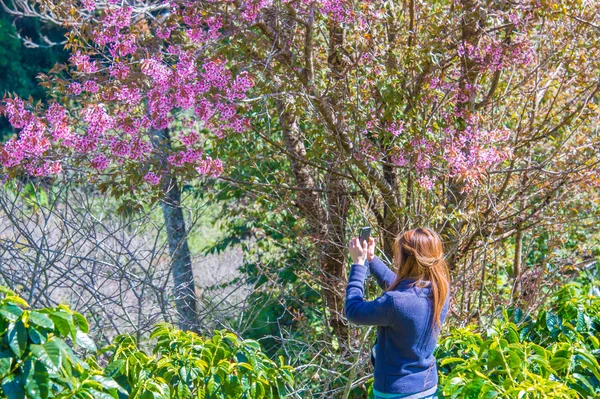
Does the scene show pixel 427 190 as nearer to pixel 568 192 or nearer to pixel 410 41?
pixel 410 41

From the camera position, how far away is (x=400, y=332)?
103 inches

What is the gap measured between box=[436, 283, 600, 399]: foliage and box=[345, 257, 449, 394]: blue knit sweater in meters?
0.12

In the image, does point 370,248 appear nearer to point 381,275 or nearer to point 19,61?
point 381,275

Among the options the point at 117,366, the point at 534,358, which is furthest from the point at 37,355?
the point at 534,358

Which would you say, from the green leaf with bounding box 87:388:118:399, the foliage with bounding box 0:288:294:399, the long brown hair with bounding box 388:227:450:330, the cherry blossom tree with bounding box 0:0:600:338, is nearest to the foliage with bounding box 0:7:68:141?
the cherry blossom tree with bounding box 0:0:600:338

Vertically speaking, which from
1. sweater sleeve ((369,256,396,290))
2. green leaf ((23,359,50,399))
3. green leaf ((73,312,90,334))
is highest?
green leaf ((73,312,90,334))

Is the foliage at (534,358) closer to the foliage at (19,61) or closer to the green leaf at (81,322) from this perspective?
the green leaf at (81,322)

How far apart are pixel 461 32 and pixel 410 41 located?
328 mm

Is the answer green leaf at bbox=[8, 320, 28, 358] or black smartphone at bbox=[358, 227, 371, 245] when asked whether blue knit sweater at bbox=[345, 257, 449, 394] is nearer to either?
black smartphone at bbox=[358, 227, 371, 245]

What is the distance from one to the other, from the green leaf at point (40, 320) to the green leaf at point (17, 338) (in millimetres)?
35

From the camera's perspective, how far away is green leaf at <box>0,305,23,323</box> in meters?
2.06

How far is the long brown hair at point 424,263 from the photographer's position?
2.67 meters

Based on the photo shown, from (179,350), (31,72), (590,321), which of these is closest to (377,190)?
(590,321)

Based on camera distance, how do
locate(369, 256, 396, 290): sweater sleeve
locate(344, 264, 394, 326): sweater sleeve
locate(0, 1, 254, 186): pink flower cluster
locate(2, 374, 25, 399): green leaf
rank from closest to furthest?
locate(2, 374, 25, 399): green leaf → locate(344, 264, 394, 326): sweater sleeve → locate(369, 256, 396, 290): sweater sleeve → locate(0, 1, 254, 186): pink flower cluster
